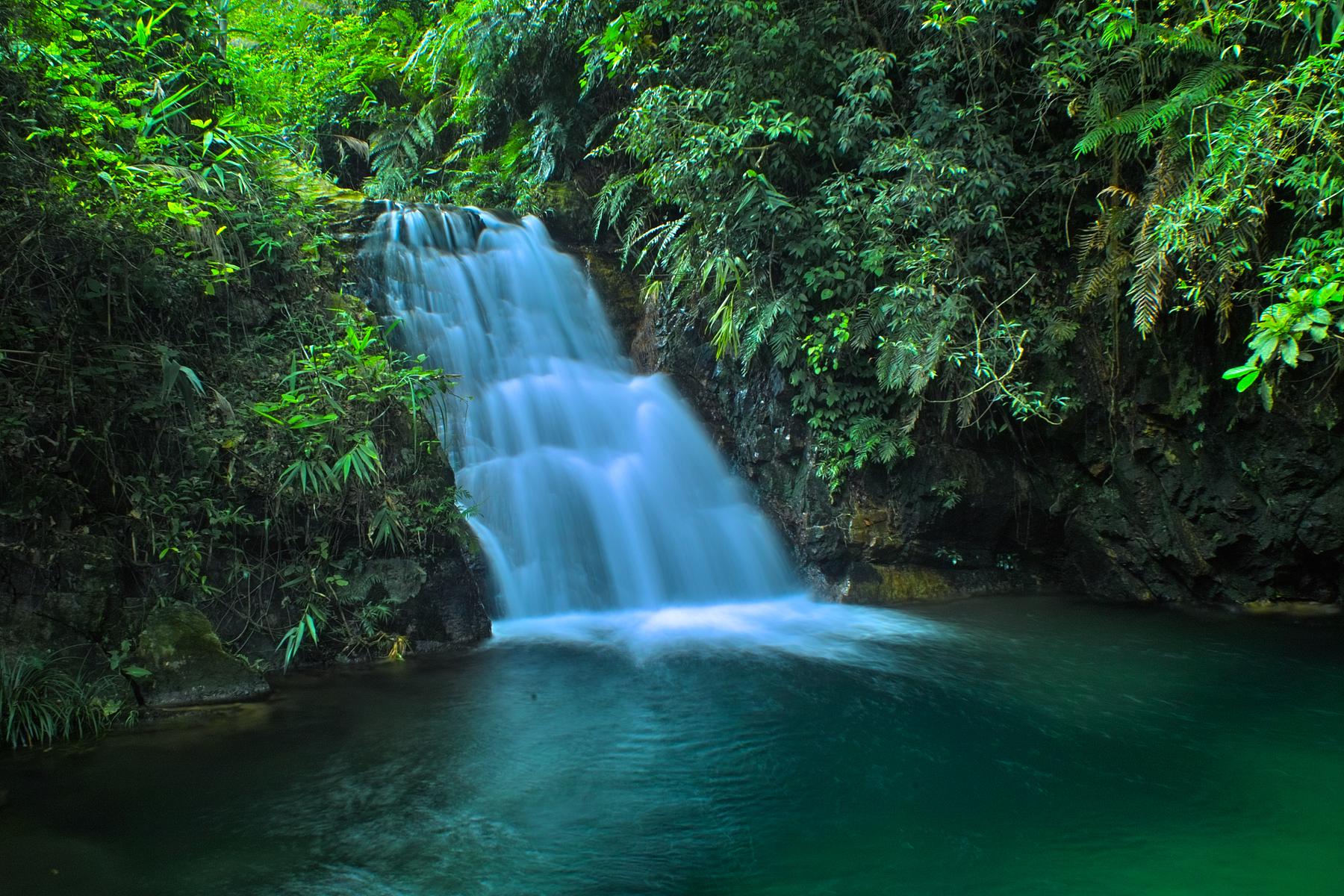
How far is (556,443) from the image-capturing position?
8.43 metres

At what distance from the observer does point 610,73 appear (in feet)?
29.6

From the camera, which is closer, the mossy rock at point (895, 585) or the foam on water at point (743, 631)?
the foam on water at point (743, 631)

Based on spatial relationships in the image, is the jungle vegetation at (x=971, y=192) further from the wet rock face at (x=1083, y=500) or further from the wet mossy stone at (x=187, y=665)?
the wet mossy stone at (x=187, y=665)

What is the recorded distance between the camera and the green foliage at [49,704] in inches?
174

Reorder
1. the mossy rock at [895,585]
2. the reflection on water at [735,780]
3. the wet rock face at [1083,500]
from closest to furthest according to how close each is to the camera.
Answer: the reflection on water at [735,780] < the wet rock face at [1083,500] < the mossy rock at [895,585]

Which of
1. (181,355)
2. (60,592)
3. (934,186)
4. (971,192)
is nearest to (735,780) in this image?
(60,592)

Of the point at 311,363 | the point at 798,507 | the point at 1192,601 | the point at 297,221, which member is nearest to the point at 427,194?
the point at 297,221

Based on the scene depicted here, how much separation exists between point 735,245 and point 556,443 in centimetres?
265

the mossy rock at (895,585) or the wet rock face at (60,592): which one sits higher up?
the wet rock face at (60,592)

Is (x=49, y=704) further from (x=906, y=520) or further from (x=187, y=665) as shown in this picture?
(x=906, y=520)

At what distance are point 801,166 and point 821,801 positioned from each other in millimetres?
5984

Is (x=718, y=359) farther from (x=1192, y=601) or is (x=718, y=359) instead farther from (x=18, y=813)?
(x=18, y=813)

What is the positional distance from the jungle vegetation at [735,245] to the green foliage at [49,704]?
0.69m

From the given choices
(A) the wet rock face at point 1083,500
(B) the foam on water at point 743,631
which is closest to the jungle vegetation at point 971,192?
(A) the wet rock face at point 1083,500
